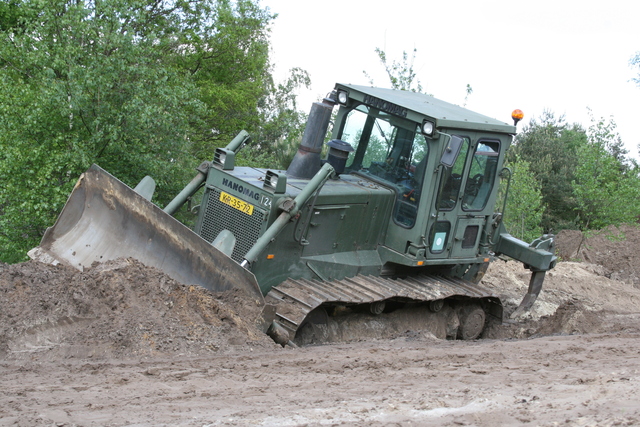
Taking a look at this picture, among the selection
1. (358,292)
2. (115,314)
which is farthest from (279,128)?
(115,314)

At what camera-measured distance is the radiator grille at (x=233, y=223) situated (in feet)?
23.2

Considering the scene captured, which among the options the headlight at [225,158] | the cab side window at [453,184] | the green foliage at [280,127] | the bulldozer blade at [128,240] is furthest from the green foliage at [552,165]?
the bulldozer blade at [128,240]

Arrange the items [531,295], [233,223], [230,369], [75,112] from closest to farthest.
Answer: [230,369]
[233,223]
[531,295]
[75,112]

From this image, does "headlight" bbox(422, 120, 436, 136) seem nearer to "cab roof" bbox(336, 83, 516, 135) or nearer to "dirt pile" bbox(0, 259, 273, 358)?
"cab roof" bbox(336, 83, 516, 135)

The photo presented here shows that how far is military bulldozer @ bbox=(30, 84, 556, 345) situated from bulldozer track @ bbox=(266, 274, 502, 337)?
2 cm

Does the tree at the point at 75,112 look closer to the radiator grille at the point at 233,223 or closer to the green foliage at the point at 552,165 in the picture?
the radiator grille at the point at 233,223

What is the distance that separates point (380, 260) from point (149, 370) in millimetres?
3729

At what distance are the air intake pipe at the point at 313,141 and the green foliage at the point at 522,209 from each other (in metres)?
10.7

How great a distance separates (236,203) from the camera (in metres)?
7.29

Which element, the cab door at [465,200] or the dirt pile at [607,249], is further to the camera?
the dirt pile at [607,249]

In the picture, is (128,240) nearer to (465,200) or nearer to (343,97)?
(343,97)

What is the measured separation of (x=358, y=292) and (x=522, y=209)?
11.8 metres

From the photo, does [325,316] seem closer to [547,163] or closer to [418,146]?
[418,146]

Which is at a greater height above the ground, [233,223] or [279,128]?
[279,128]
